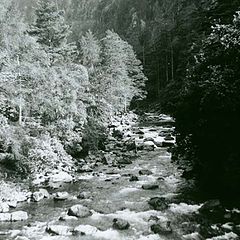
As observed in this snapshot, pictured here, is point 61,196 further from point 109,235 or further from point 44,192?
point 109,235

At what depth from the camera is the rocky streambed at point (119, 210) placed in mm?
15484

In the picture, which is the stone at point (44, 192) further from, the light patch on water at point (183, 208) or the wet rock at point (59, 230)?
the light patch on water at point (183, 208)

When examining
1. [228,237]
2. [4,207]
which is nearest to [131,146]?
→ [4,207]

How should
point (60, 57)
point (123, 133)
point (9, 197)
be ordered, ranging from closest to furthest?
1. point (9, 197)
2. point (60, 57)
3. point (123, 133)

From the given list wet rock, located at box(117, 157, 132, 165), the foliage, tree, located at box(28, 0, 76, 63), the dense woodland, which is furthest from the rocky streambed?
tree, located at box(28, 0, 76, 63)

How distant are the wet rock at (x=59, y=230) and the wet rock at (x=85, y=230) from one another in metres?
0.24

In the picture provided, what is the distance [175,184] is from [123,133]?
19260 mm

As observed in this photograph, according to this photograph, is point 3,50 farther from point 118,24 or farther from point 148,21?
point 118,24

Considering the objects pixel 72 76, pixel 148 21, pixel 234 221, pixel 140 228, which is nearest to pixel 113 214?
pixel 140 228

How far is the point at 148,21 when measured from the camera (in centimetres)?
12200

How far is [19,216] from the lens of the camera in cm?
A: 1712

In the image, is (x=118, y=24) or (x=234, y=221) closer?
(x=234, y=221)

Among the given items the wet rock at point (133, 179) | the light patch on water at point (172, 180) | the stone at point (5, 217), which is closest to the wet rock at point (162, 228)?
the stone at point (5, 217)

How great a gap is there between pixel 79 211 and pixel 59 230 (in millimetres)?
2144
